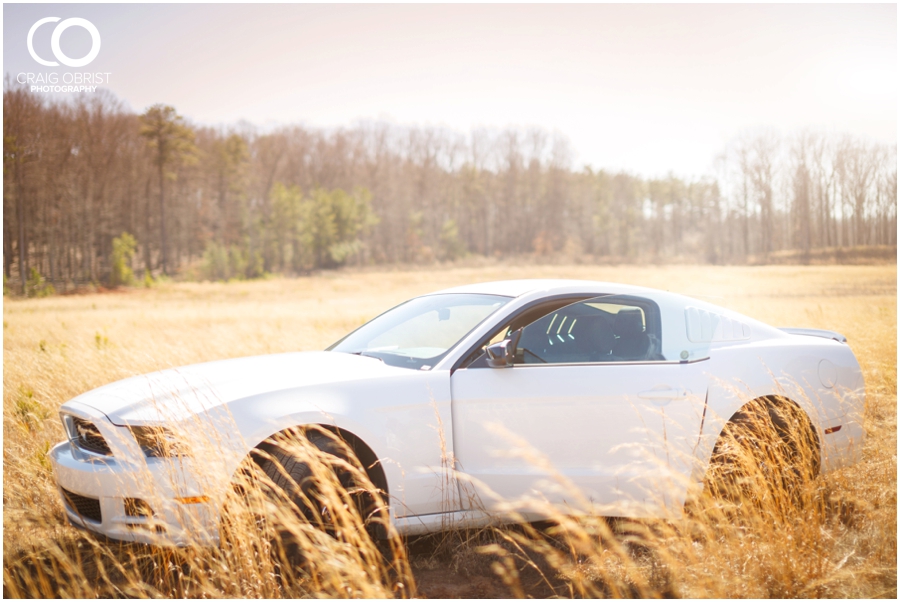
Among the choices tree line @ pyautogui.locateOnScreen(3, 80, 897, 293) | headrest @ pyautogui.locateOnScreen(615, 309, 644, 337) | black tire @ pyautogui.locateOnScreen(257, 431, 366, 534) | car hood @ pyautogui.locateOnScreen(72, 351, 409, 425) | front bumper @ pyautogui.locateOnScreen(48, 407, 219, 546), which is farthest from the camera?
tree line @ pyautogui.locateOnScreen(3, 80, 897, 293)

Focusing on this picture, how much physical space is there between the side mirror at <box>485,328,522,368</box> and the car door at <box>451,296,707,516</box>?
0.04m

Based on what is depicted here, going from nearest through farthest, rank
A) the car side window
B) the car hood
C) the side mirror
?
the car hood
the side mirror
the car side window

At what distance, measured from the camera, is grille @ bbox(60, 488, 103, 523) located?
2.61 metres

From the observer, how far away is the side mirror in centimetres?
287

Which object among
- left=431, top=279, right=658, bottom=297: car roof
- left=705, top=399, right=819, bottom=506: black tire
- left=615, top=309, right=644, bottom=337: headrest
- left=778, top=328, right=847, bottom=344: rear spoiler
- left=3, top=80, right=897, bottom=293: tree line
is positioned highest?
left=3, top=80, right=897, bottom=293: tree line

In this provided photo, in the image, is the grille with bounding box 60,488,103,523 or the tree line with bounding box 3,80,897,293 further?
the tree line with bounding box 3,80,897,293

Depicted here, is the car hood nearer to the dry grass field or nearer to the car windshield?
the car windshield

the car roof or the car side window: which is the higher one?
the car roof

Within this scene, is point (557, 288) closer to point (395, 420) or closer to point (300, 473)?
point (395, 420)

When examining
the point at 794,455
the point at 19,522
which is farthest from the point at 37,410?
the point at 794,455

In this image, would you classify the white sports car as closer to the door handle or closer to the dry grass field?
the door handle

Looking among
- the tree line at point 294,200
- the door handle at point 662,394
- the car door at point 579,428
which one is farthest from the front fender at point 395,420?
the tree line at point 294,200

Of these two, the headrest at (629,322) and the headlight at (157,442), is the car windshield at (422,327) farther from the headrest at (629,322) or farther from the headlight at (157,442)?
the headlight at (157,442)

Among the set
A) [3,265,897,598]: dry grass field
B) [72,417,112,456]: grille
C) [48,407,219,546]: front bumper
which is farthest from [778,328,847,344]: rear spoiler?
[72,417,112,456]: grille
